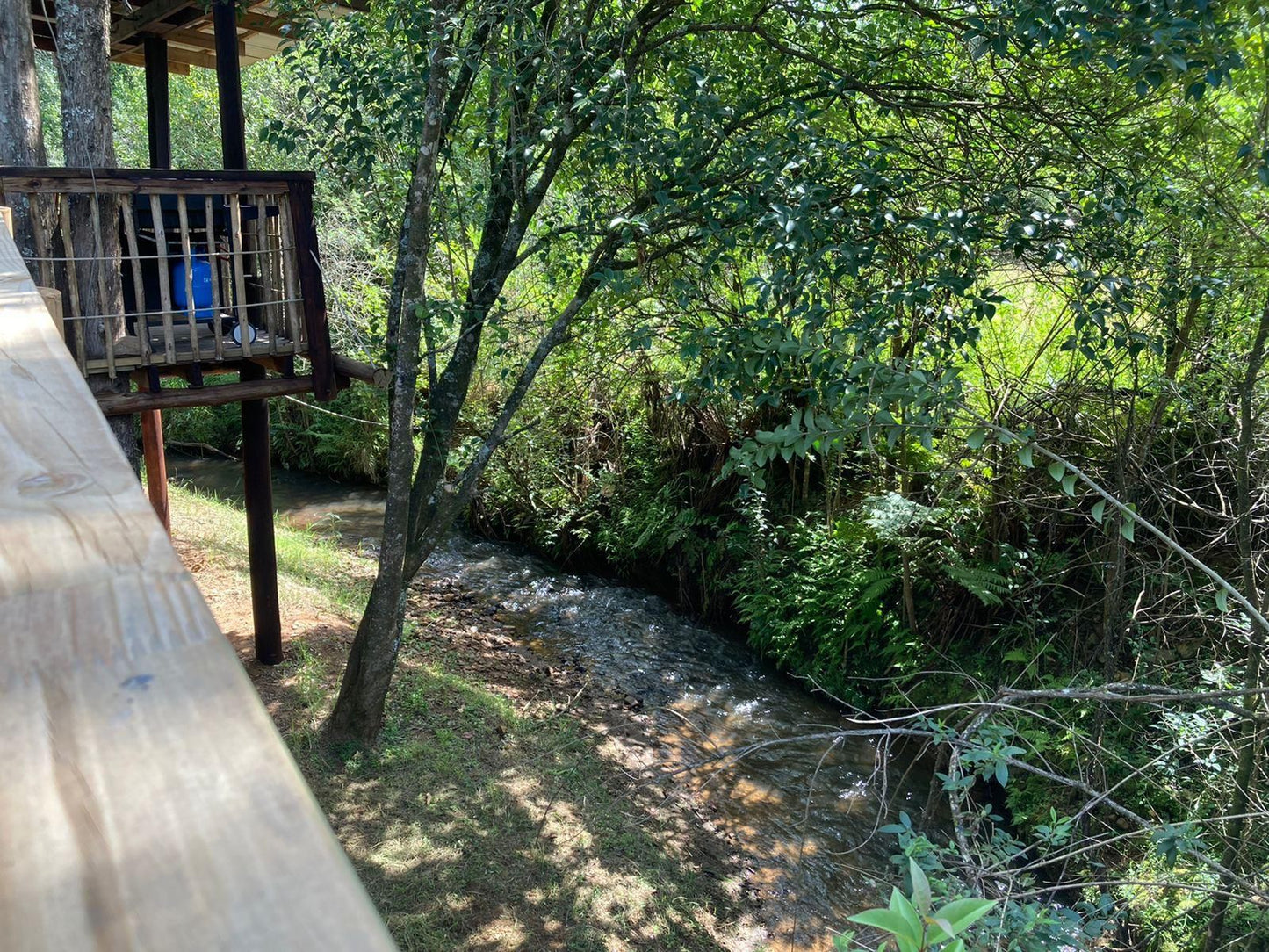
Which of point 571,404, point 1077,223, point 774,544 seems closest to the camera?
point 1077,223

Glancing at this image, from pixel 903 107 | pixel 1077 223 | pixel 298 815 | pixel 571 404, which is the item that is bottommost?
pixel 571 404

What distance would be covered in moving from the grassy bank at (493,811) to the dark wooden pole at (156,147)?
3.32 ft

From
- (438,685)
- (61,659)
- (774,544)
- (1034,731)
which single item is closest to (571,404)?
(774,544)

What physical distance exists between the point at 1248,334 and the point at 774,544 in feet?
14.6

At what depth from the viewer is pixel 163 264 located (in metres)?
5.12

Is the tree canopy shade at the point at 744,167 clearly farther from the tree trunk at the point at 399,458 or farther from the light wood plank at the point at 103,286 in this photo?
the light wood plank at the point at 103,286

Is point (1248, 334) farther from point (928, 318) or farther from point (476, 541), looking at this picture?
point (476, 541)

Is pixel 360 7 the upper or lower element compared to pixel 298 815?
upper

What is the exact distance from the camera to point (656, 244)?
5.79m

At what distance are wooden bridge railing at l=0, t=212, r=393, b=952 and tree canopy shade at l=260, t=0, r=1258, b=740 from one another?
2.70 metres

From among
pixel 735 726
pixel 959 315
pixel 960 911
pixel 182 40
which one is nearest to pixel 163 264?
pixel 959 315

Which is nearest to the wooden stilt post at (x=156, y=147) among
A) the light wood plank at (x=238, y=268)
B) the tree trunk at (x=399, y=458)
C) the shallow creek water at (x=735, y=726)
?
the light wood plank at (x=238, y=268)

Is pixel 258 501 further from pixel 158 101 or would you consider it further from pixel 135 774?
pixel 135 774

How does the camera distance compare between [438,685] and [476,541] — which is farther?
[476,541]
